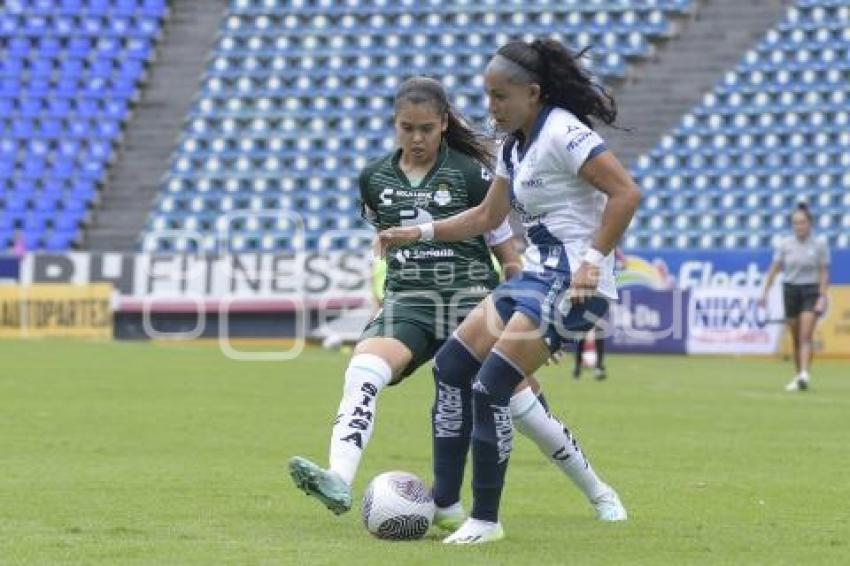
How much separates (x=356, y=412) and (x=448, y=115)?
5.47 ft

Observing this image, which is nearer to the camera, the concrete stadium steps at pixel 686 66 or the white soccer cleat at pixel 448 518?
the white soccer cleat at pixel 448 518

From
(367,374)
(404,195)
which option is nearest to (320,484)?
(367,374)

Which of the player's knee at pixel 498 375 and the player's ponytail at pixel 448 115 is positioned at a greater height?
the player's ponytail at pixel 448 115

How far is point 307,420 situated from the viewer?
50.0ft

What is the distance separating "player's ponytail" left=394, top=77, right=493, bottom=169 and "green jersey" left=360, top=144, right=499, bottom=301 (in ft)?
0.20

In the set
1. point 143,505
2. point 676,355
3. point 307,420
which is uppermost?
point 143,505

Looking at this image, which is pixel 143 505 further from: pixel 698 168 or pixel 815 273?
pixel 698 168

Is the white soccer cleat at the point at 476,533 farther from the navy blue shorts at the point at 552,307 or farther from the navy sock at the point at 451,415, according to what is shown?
the navy blue shorts at the point at 552,307

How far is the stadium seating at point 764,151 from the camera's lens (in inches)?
1321

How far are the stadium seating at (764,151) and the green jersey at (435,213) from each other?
24657mm

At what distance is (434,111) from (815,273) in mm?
13880

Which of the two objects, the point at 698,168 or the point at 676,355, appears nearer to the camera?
the point at 676,355

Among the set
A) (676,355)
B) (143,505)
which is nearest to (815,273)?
(676,355)

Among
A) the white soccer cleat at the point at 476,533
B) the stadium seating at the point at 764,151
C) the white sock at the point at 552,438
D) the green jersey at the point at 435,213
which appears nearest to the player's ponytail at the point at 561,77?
the green jersey at the point at 435,213
